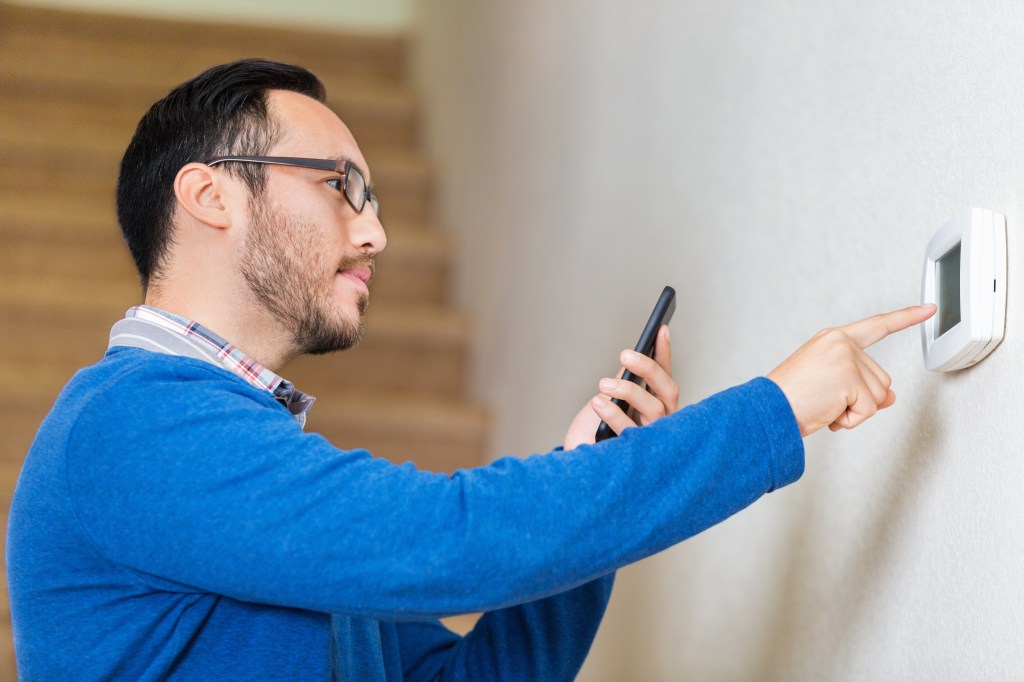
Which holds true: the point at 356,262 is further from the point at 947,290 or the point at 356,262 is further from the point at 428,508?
the point at 947,290

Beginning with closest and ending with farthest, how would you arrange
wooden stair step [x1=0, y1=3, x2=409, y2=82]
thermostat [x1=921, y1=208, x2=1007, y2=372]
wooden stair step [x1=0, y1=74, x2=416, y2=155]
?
thermostat [x1=921, y1=208, x2=1007, y2=372] < wooden stair step [x1=0, y1=74, x2=416, y2=155] < wooden stair step [x1=0, y1=3, x2=409, y2=82]

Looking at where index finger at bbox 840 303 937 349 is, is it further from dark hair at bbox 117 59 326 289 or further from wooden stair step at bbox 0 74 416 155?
wooden stair step at bbox 0 74 416 155

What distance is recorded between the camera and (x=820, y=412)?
2.35ft

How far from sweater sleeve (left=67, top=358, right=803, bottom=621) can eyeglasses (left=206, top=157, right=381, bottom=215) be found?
1.11 ft

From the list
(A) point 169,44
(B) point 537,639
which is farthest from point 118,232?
(B) point 537,639

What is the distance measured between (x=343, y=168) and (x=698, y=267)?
0.51 m

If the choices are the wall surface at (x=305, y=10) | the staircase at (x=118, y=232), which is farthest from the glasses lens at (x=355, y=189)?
the wall surface at (x=305, y=10)

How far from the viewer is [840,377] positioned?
72cm

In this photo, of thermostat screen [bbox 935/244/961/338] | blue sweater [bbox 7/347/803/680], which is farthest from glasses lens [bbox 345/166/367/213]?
thermostat screen [bbox 935/244/961/338]

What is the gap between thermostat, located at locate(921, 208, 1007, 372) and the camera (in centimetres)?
68

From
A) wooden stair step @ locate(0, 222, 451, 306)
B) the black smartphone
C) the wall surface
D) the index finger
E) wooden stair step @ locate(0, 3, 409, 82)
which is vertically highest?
the wall surface

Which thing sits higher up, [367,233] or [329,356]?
[329,356]

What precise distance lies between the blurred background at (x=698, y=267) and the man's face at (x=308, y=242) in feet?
1.45

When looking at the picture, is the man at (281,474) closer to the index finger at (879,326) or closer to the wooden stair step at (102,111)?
the index finger at (879,326)
